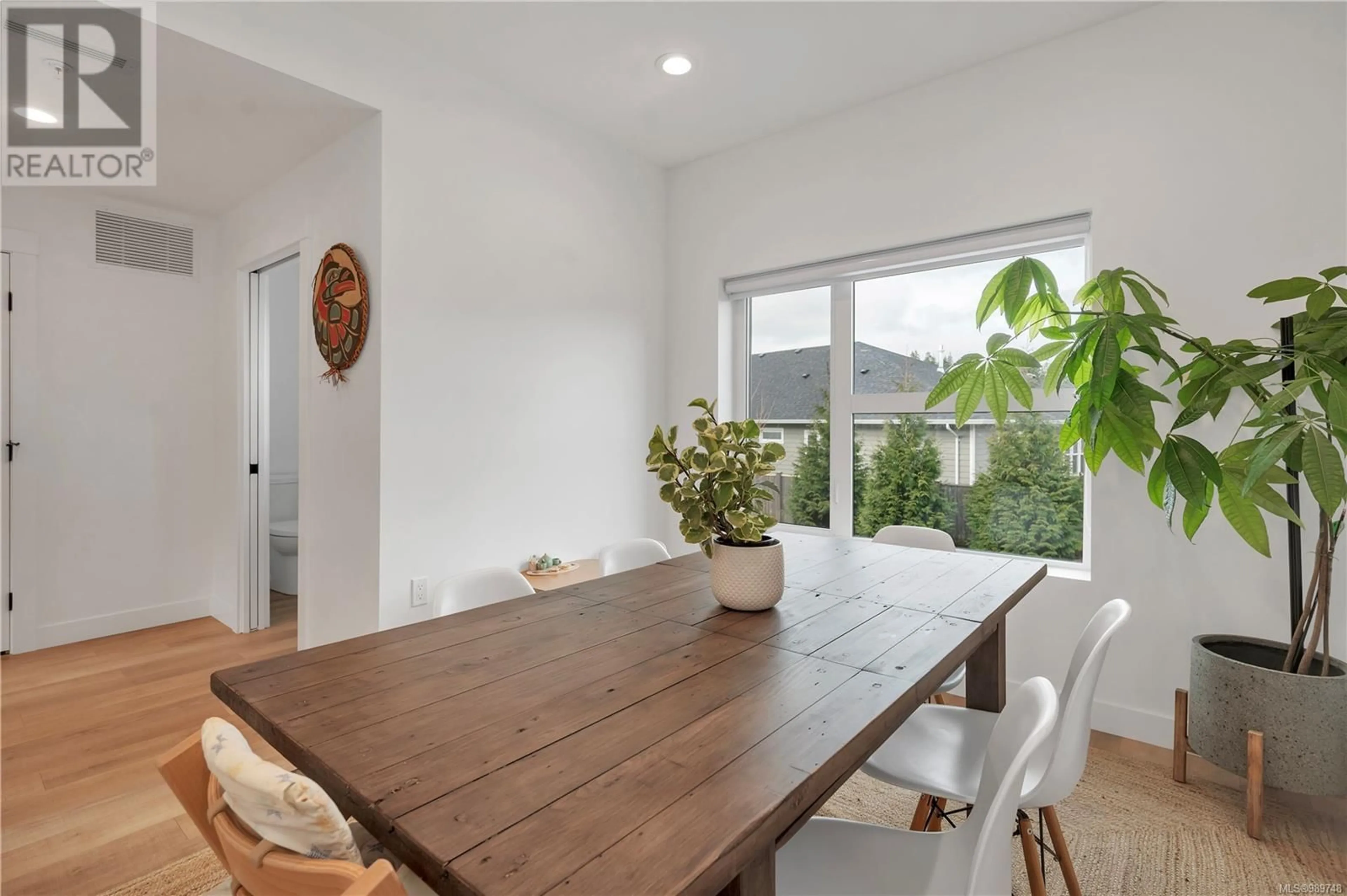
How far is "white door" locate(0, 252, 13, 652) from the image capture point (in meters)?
3.24

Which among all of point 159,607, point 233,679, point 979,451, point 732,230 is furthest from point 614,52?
point 159,607

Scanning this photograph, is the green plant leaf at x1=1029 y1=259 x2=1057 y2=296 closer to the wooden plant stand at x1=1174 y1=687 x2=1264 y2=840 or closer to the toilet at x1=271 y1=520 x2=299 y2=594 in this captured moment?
the wooden plant stand at x1=1174 y1=687 x2=1264 y2=840

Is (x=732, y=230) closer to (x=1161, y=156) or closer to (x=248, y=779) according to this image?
(x=1161, y=156)

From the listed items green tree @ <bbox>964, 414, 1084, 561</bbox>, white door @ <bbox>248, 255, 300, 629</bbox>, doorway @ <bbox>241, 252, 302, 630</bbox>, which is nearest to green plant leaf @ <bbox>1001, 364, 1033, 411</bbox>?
green tree @ <bbox>964, 414, 1084, 561</bbox>

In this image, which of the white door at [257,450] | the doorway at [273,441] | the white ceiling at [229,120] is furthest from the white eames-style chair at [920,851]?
the white door at [257,450]

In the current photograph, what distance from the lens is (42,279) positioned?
3.36 meters

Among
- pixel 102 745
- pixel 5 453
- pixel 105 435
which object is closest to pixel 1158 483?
pixel 102 745

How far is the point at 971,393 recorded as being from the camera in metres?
2.30

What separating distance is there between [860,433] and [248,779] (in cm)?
295

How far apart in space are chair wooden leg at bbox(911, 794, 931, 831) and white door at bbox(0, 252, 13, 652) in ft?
14.2

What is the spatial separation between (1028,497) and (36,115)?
4456 mm

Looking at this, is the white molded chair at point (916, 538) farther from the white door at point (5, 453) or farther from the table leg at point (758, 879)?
the white door at point (5, 453)

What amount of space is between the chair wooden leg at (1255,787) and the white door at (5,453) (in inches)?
206

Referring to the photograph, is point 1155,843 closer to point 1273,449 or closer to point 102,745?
point 1273,449
